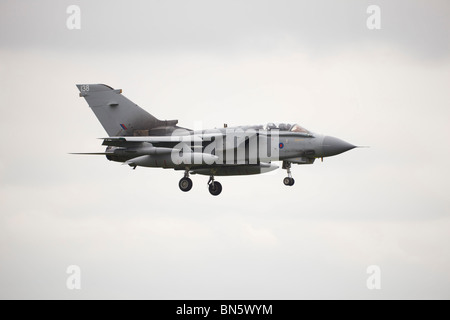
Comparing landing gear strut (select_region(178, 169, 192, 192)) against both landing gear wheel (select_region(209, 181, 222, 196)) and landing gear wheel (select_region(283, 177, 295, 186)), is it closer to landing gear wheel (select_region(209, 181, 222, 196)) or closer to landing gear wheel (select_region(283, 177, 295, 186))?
landing gear wheel (select_region(209, 181, 222, 196))

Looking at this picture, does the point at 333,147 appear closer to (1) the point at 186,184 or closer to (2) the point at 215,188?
(2) the point at 215,188

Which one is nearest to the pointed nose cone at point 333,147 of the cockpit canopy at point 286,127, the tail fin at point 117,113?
the cockpit canopy at point 286,127

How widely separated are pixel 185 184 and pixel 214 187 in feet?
6.16

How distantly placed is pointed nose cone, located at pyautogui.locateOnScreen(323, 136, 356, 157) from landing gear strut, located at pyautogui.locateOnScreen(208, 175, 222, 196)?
5684 mm

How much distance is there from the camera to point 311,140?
32812 millimetres

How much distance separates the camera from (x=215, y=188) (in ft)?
116

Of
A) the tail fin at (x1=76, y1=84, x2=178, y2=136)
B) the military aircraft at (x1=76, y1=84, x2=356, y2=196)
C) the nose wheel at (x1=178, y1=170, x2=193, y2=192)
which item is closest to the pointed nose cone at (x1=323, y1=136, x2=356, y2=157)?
the military aircraft at (x1=76, y1=84, x2=356, y2=196)

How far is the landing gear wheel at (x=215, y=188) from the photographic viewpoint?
3541 cm

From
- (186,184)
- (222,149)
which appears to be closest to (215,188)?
(186,184)

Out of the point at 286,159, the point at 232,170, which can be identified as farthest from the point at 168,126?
the point at 286,159

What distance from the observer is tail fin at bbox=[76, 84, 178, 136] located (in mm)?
35750

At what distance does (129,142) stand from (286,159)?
727cm

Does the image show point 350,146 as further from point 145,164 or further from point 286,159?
point 145,164

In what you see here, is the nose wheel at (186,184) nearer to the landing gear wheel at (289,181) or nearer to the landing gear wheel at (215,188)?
the landing gear wheel at (215,188)
